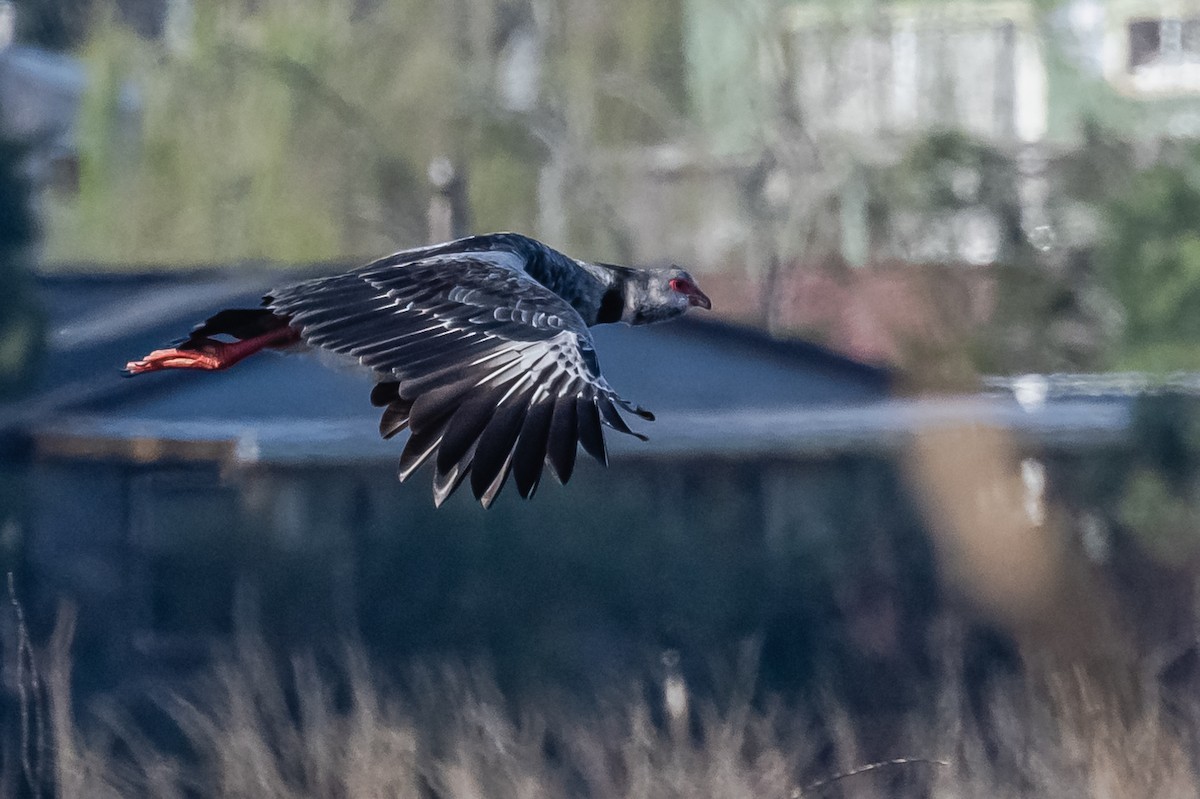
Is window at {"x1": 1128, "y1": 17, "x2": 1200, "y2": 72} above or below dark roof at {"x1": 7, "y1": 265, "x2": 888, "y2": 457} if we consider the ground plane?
above

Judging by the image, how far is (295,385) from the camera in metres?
12.0

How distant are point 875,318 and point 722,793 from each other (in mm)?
12257

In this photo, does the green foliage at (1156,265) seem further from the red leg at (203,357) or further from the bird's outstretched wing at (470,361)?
the bird's outstretched wing at (470,361)

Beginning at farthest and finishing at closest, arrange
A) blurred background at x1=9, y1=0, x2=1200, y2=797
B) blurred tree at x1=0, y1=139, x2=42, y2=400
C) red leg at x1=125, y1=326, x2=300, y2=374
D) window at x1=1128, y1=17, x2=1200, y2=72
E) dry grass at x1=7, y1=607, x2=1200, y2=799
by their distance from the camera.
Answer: window at x1=1128, y1=17, x2=1200, y2=72 < blurred tree at x1=0, y1=139, x2=42, y2=400 < blurred background at x1=9, y1=0, x2=1200, y2=797 < dry grass at x1=7, y1=607, x2=1200, y2=799 < red leg at x1=125, y1=326, x2=300, y2=374

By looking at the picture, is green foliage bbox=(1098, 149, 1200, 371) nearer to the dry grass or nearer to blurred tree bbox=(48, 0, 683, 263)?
blurred tree bbox=(48, 0, 683, 263)

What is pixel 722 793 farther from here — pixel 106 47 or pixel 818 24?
pixel 106 47

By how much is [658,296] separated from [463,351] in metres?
1.84

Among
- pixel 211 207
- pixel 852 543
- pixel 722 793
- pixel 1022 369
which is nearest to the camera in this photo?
pixel 722 793

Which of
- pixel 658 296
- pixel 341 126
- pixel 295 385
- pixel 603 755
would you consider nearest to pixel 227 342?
pixel 658 296

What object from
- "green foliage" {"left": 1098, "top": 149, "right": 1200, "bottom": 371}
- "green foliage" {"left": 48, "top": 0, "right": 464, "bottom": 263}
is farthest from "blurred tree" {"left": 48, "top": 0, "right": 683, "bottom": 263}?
"green foliage" {"left": 1098, "top": 149, "right": 1200, "bottom": 371}

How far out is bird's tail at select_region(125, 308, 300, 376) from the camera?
20.3 ft

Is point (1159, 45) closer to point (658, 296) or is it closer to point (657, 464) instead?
point (657, 464)

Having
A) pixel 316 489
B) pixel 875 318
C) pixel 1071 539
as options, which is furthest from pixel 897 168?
pixel 316 489

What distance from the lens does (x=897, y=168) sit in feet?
66.1
